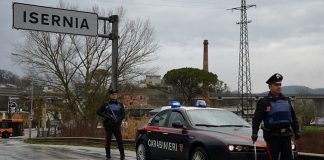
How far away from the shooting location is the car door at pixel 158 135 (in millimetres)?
10945

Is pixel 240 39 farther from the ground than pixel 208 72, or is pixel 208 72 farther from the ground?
pixel 240 39

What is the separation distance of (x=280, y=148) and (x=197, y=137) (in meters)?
2.16

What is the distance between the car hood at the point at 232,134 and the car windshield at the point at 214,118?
312 mm

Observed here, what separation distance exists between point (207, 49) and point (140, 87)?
28.2m

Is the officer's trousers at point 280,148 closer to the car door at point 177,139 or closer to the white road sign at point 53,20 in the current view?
the car door at point 177,139

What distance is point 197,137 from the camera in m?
9.45

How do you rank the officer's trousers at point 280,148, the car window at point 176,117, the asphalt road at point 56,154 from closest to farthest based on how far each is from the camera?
the officer's trousers at point 280,148
the car window at point 176,117
the asphalt road at point 56,154

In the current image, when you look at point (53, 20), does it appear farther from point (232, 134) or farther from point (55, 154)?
point (232, 134)

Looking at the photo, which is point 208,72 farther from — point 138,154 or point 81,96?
point 138,154

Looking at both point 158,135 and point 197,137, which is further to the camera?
point 158,135

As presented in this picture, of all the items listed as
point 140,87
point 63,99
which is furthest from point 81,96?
point 140,87

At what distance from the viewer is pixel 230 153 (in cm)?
858

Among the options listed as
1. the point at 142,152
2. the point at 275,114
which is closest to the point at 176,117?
the point at 142,152

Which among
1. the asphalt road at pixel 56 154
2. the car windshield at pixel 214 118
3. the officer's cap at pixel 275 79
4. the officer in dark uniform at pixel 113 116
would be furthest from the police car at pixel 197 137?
the asphalt road at pixel 56 154
